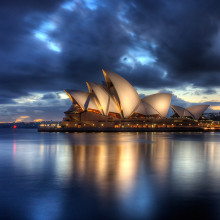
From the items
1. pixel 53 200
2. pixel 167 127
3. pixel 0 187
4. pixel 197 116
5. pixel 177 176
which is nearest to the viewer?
pixel 53 200

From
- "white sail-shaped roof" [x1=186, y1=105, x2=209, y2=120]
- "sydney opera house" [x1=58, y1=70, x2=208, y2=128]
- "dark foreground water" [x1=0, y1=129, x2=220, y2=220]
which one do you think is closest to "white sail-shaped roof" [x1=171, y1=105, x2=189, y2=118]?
"white sail-shaped roof" [x1=186, y1=105, x2=209, y2=120]

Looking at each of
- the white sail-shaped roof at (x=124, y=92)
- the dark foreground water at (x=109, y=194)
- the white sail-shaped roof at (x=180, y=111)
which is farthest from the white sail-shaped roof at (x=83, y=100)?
the dark foreground water at (x=109, y=194)

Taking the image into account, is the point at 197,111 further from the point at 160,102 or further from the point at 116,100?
the point at 116,100

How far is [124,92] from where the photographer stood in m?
65.5

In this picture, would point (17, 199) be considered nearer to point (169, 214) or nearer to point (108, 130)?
point (169, 214)

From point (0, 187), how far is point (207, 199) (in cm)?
638

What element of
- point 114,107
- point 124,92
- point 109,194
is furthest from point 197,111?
point 109,194

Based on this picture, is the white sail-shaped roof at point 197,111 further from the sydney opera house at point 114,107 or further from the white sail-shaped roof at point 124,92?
the white sail-shaped roof at point 124,92

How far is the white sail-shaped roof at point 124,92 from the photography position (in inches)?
2510

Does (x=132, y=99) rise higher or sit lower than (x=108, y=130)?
higher

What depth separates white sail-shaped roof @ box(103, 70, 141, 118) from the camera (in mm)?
63750

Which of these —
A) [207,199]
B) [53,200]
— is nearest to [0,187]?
[53,200]

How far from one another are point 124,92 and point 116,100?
4437 millimetres

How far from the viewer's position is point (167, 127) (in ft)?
264
